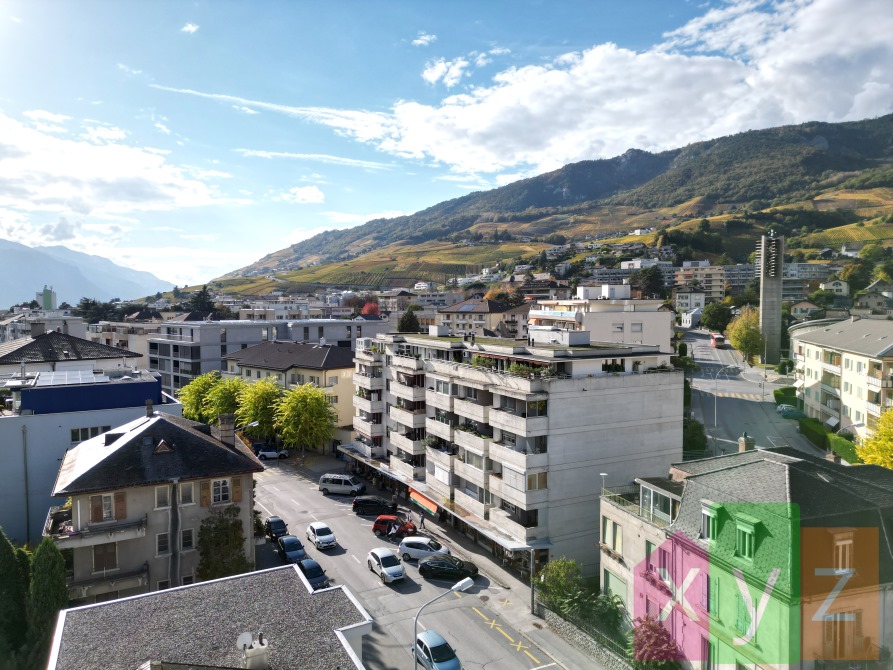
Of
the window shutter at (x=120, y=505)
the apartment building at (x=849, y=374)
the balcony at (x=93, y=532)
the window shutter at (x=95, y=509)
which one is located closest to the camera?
the balcony at (x=93, y=532)

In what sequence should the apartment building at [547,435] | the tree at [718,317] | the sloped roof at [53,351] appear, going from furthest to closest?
the tree at [718,317], the sloped roof at [53,351], the apartment building at [547,435]

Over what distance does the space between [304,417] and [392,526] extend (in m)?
20.7

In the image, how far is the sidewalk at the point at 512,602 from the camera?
28.9 m

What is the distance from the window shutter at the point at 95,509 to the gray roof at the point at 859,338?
66.1 m

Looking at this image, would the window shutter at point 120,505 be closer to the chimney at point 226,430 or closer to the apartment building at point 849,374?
the chimney at point 226,430

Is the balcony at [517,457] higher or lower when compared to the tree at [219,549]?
higher

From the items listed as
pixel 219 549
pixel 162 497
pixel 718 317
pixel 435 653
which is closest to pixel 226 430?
pixel 162 497

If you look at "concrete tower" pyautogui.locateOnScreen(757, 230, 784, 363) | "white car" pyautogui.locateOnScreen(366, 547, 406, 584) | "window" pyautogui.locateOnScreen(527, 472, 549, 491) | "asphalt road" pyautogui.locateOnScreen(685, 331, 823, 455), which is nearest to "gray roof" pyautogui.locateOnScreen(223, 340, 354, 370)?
"white car" pyautogui.locateOnScreen(366, 547, 406, 584)

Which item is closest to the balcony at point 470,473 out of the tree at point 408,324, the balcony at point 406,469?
the balcony at point 406,469

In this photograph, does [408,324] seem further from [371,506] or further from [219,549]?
[219,549]

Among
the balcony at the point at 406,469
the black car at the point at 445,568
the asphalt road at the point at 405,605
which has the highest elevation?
the balcony at the point at 406,469

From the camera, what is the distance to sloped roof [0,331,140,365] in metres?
55.5

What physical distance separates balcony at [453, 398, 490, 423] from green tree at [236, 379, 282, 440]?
93.1 feet

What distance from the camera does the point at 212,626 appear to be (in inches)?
716
